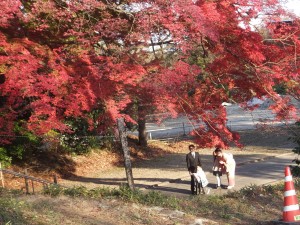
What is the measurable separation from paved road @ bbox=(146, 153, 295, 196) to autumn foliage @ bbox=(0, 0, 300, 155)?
1946mm

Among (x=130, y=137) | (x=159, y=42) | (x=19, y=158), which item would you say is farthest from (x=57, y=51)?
(x=130, y=137)

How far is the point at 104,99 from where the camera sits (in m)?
9.13

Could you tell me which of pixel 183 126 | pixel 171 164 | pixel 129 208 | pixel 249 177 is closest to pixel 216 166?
pixel 249 177

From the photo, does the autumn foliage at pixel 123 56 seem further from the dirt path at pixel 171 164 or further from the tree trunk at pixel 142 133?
the tree trunk at pixel 142 133

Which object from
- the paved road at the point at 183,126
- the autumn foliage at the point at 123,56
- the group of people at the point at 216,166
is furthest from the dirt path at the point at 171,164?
the autumn foliage at the point at 123,56

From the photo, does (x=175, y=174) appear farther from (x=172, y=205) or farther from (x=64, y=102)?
(x=172, y=205)

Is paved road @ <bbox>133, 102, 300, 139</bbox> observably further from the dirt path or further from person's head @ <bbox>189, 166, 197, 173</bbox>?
person's head @ <bbox>189, 166, 197, 173</bbox>

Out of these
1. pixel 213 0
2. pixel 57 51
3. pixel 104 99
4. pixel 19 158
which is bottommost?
pixel 19 158

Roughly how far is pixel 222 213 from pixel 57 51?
5500 millimetres

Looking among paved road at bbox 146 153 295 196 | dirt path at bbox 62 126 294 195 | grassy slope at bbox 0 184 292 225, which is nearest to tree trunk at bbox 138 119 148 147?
dirt path at bbox 62 126 294 195

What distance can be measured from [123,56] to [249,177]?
6.56 meters

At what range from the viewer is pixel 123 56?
32.3 ft

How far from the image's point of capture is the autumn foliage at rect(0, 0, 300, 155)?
8531 millimetres

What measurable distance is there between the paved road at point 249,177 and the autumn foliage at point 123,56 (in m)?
1.95
